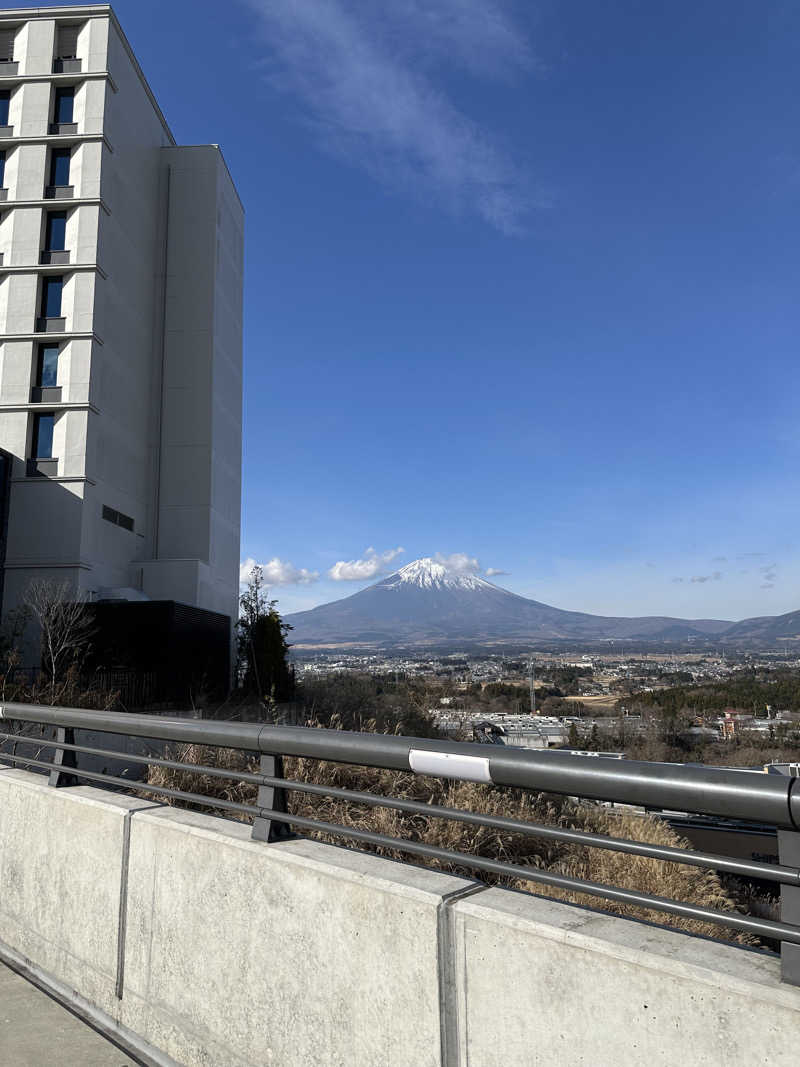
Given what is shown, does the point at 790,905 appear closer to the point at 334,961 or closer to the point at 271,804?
the point at 334,961

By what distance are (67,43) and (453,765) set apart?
3350cm

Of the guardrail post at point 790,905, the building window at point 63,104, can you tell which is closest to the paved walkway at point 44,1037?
the guardrail post at point 790,905

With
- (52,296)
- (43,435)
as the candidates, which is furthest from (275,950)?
(52,296)

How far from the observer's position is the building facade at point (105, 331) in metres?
25.6

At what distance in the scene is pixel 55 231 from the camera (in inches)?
1083

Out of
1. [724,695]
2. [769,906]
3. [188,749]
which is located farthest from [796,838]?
[724,695]

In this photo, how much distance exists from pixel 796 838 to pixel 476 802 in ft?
18.7

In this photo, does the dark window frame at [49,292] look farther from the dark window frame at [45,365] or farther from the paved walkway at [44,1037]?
the paved walkway at [44,1037]

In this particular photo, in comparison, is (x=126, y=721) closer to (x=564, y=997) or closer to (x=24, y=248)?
(x=564, y=997)

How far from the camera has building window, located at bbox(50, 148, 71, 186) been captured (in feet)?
91.0

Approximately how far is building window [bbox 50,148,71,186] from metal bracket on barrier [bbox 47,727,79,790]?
91.0 feet

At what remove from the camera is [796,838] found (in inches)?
81.1

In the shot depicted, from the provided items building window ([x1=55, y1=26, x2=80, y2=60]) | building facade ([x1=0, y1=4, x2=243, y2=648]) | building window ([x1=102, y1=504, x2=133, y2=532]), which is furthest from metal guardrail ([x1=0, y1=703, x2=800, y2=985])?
building window ([x1=55, y1=26, x2=80, y2=60])

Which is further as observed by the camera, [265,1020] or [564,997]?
[265,1020]
